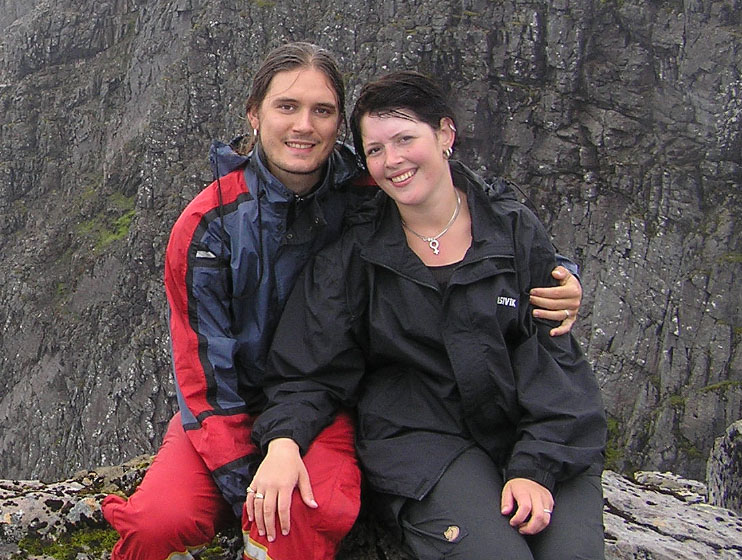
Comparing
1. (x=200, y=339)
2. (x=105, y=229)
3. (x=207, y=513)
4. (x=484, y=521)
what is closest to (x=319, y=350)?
Answer: (x=200, y=339)

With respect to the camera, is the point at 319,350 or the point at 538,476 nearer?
the point at 538,476

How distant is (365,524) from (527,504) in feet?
5.13

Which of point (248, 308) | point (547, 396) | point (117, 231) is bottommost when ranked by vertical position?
point (117, 231)

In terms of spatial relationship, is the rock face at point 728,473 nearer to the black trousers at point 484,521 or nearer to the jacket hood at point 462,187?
the black trousers at point 484,521

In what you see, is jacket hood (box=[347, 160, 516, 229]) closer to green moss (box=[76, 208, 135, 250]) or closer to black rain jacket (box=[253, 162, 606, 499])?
black rain jacket (box=[253, 162, 606, 499])

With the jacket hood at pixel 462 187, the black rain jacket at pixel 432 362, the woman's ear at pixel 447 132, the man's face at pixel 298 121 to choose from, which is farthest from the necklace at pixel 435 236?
the man's face at pixel 298 121

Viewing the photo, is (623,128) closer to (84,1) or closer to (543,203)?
(543,203)

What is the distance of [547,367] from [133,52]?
57717mm

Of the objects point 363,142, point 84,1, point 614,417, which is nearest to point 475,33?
point 614,417

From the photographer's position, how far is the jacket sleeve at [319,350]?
546cm

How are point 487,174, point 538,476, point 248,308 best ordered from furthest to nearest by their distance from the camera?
point 487,174, point 248,308, point 538,476

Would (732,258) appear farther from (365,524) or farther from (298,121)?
(298,121)

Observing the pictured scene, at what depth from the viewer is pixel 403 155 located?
546cm

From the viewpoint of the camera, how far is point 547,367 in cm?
549
